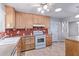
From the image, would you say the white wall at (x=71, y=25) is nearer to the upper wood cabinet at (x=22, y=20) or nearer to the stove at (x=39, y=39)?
the upper wood cabinet at (x=22, y=20)

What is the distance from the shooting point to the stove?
4.57m

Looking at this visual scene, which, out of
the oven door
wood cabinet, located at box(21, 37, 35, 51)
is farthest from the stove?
wood cabinet, located at box(21, 37, 35, 51)

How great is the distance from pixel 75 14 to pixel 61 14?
31 centimetres

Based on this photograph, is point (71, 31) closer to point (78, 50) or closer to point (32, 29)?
point (78, 50)

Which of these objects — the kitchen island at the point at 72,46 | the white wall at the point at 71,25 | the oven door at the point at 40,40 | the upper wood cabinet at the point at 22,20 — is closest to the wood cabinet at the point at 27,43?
the oven door at the point at 40,40

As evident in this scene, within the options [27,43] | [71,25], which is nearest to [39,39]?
[27,43]

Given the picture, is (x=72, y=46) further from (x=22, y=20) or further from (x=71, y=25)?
(x=22, y=20)

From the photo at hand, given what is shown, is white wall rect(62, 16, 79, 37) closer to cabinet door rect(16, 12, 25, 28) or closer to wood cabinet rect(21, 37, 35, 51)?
cabinet door rect(16, 12, 25, 28)

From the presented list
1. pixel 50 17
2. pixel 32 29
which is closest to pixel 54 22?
pixel 50 17

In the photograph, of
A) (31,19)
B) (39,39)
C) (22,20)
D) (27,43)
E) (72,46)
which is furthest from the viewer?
(39,39)

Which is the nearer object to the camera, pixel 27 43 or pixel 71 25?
pixel 71 25

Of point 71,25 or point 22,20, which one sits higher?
point 22,20

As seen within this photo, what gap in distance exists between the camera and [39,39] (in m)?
4.67

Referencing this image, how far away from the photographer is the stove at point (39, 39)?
15.0 feet
